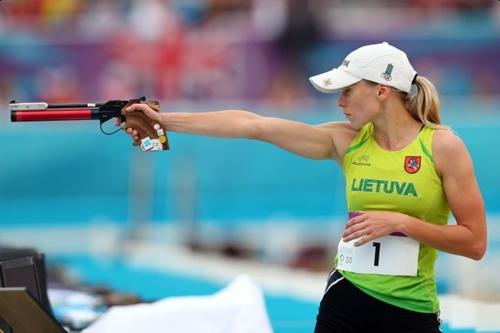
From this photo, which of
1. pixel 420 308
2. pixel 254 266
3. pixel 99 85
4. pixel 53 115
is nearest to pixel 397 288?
Answer: pixel 420 308

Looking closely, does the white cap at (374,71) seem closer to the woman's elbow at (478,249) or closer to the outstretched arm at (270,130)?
the outstretched arm at (270,130)

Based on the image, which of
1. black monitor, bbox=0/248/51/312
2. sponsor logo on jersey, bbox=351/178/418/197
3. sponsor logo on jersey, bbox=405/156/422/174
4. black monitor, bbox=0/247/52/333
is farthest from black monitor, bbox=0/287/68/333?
sponsor logo on jersey, bbox=405/156/422/174

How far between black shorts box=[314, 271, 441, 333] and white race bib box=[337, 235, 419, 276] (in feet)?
0.31

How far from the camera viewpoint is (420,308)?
460 cm

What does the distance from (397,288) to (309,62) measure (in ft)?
32.5

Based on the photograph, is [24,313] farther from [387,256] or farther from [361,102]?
[361,102]

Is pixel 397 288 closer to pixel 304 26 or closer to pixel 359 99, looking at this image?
pixel 359 99

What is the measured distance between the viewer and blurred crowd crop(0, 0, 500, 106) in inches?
543

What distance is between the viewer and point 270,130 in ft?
15.9

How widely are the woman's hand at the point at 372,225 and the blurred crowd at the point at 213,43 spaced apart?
9.34 meters

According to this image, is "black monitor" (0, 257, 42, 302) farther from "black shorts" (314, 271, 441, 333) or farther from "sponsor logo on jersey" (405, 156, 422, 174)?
"sponsor logo on jersey" (405, 156, 422, 174)

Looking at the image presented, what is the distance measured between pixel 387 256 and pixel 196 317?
1.31 metres

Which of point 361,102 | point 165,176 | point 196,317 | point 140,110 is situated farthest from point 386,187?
point 165,176

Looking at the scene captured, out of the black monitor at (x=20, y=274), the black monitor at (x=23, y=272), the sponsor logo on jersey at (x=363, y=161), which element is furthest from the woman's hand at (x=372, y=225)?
the black monitor at (x=20, y=274)
